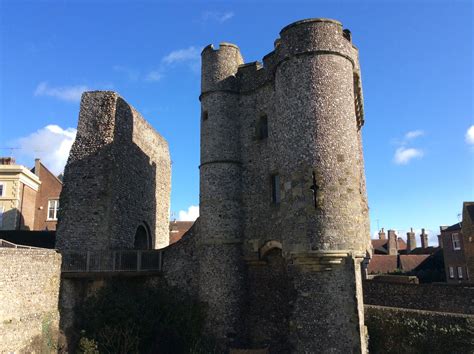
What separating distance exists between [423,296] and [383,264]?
80.9 feet

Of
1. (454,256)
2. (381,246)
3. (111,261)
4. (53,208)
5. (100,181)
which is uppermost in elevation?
(53,208)

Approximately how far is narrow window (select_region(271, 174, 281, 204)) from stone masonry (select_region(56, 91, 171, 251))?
699 centimetres

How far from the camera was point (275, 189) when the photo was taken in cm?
1562

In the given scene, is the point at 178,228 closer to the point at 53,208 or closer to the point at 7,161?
the point at 53,208

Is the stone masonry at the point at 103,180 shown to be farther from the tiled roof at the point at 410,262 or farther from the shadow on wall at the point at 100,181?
the tiled roof at the point at 410,262

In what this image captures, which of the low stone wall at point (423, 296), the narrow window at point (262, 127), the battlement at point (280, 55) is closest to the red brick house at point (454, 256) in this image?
the low stone wall at point (423, 296)

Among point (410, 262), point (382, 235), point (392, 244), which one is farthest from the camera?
point (382, 235)

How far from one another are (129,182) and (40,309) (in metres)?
6.85

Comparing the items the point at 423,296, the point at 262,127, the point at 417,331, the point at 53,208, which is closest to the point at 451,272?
the point at 423,296

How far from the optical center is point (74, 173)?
56.2ft

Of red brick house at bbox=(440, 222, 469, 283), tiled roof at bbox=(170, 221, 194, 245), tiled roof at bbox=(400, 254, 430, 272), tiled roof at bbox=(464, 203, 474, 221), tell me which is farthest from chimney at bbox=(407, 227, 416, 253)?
tiled roof at bbox=(170, 221, 194, 245)

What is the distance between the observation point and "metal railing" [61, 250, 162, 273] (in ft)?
51.5

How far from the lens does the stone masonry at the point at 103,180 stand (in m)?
16.5

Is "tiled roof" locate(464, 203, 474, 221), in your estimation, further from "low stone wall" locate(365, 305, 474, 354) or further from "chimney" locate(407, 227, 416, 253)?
"low stone wall" locate(365, 305, 474, 354)
